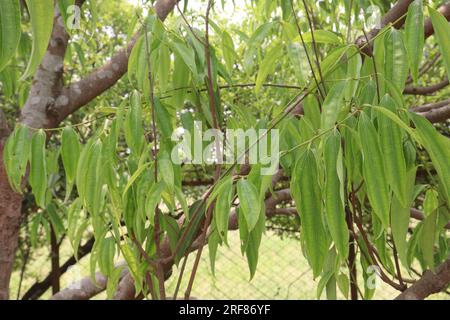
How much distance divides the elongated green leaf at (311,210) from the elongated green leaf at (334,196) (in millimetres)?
22

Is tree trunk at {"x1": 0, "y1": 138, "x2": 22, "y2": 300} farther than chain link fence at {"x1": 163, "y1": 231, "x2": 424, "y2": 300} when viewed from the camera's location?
No

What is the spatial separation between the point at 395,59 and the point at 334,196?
6.2 inches

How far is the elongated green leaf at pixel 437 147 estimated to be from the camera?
45 cm

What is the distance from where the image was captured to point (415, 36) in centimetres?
49

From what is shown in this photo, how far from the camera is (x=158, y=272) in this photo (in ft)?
2.20

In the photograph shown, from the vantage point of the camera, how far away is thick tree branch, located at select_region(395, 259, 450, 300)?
0.64 m

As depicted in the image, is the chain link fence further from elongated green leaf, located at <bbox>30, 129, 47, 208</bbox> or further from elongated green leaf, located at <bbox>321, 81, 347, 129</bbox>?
elongated green leaf, located at <bbox>321, 81, 347, 129</bbox>

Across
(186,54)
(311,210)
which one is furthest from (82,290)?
(311,210)

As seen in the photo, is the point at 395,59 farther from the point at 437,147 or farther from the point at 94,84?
the point at 94,84

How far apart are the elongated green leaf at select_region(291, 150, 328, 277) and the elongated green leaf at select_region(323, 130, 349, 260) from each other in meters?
0.02

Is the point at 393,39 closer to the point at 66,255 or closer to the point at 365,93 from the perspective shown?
the point at 365,93

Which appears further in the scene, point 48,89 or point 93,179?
point 48,89

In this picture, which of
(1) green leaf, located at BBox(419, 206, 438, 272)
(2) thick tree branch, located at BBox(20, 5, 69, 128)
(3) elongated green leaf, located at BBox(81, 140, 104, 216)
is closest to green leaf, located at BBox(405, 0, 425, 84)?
(1) green leaf, located at BBox(419, 206, 438, 272)

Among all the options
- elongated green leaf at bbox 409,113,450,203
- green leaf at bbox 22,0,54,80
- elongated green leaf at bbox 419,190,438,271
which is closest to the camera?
green leaf at bbox 22,0,54,80
